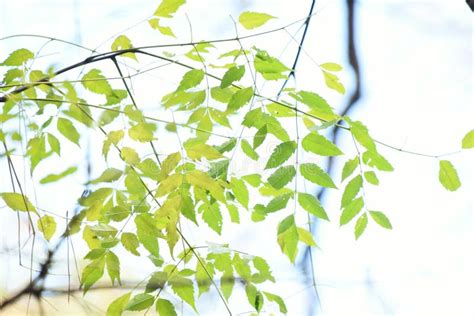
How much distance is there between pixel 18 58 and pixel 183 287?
0.89 feet

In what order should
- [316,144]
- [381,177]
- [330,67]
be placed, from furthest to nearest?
[381,177] → [330,67] → [316,144]

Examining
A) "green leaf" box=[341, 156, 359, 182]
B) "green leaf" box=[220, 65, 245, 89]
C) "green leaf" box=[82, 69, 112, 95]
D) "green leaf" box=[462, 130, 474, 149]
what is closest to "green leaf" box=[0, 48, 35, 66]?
"green leaf" box=[82, 69, 112, 95]

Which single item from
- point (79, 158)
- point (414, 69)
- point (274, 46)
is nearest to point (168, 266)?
point (79, 158)

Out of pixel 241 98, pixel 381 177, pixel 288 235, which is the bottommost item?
pixel 381 177

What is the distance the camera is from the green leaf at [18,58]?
1.90 ft

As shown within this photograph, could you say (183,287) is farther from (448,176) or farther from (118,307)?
(448,176)

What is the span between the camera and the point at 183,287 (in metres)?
0.56

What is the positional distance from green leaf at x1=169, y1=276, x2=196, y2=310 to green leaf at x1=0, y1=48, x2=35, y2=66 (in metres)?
0.26

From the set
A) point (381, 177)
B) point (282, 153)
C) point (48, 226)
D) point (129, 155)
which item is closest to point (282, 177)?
point (282, 153)

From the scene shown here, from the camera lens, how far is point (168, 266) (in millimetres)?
634

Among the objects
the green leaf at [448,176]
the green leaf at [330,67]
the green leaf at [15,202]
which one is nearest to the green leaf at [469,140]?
the green leaf at [448,176]

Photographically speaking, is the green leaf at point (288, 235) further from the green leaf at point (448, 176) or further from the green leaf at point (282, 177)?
the green leaf at point (448, 176)

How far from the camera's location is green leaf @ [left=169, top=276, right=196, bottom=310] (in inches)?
21.8

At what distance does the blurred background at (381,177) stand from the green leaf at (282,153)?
554 mm
